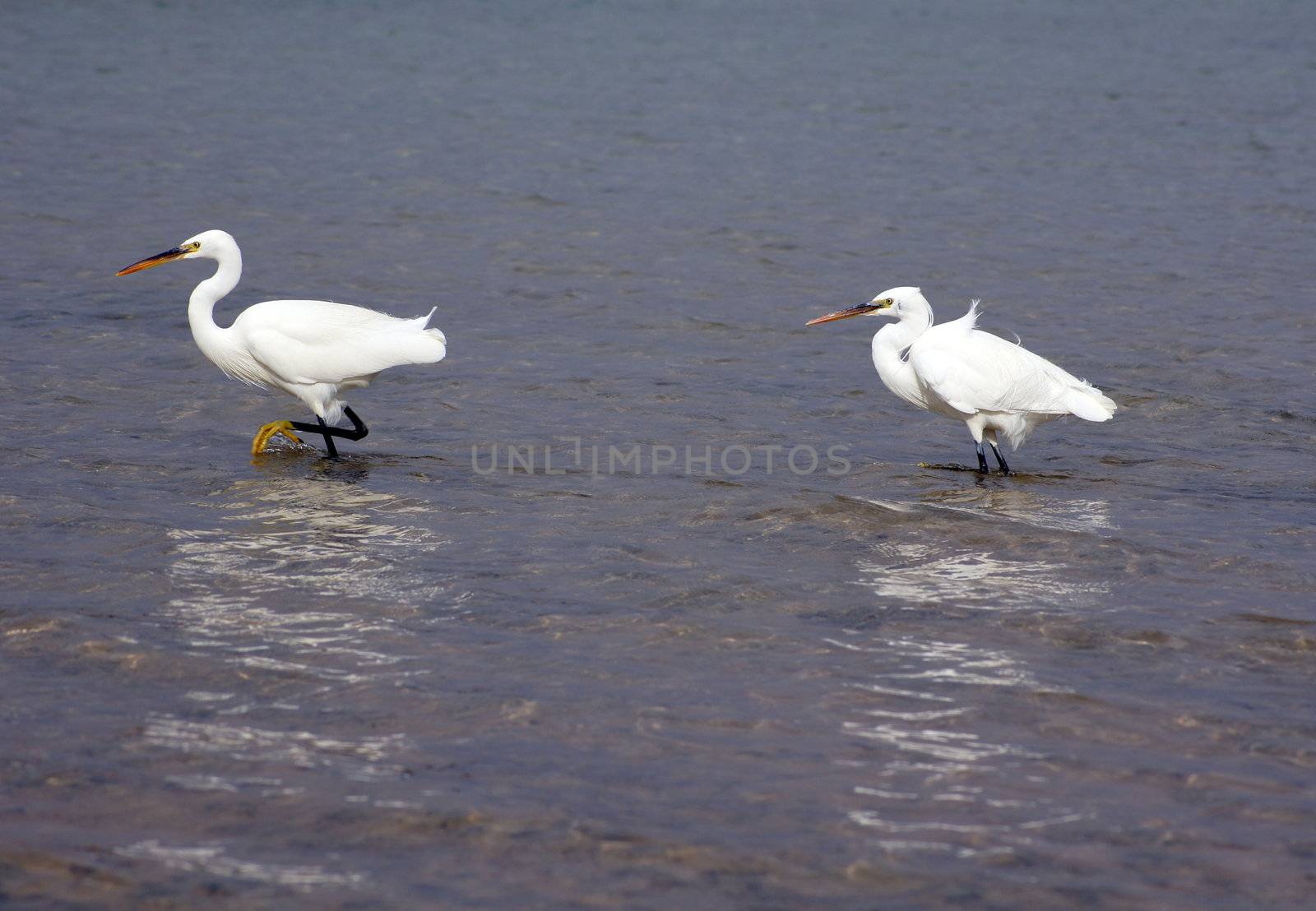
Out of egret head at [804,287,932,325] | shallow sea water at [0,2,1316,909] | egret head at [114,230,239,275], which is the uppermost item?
egret head at [114,230,239,275]

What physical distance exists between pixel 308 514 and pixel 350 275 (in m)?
6.52

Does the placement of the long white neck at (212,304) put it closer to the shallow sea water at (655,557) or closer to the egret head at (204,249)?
the egret head at (204,249)

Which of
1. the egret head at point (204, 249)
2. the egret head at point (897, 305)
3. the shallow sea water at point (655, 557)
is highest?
the egret head at point (204, 249)

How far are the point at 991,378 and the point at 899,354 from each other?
2.37ft

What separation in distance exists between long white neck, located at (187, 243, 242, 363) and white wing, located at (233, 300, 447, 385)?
0.15 m

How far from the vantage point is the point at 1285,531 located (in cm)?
752

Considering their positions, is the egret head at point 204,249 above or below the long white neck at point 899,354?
above

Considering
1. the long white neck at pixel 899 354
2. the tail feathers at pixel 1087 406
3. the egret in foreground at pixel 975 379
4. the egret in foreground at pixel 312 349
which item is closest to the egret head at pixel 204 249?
the egret in foreground at pixel 312 349

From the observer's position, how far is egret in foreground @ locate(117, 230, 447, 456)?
8711mm

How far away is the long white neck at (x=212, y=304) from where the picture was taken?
887 centimetres

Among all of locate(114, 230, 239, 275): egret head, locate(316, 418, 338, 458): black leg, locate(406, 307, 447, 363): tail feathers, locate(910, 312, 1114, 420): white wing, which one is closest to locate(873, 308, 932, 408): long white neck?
locate(910, 312, 1114, 420): white wing

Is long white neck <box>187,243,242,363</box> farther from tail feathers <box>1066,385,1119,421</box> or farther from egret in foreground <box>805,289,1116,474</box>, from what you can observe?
tail feathers <box>1066,385,1119,421</box>

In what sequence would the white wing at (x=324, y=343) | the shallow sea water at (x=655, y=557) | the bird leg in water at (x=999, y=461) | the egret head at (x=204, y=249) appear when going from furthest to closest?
1. the egret head at (x=204, y=249)
2. the bird leg in water at (x=999, y=461)
3. the white wing at (x=324, y=343)
4. the shallow sea water at (x=655, y=557)

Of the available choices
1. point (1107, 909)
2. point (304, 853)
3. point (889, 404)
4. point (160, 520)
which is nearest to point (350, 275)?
point (889, 404)
